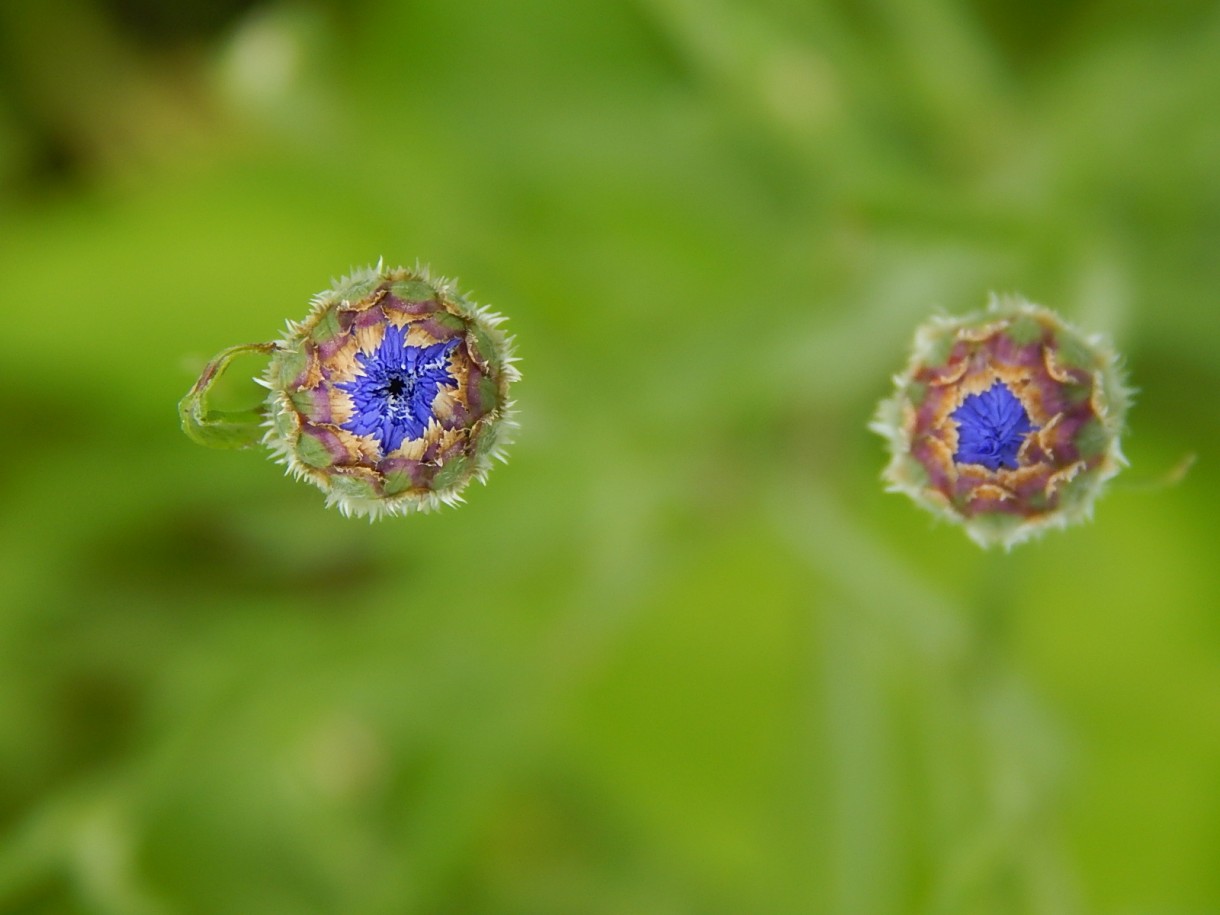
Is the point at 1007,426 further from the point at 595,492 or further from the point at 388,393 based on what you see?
the point at 595,492

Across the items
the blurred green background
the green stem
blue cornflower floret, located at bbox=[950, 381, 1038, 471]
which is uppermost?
the blurred green background

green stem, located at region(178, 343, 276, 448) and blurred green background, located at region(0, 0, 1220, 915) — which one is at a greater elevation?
blurred green background, located at region(0, 0, 1220, 915)

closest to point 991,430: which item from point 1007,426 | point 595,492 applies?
point 1007,426

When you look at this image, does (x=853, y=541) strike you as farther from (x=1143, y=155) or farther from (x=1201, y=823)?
(x=1201, y=823)

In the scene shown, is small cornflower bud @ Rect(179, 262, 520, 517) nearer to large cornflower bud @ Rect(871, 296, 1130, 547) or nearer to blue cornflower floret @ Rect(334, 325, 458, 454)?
blue cornflower floret @ Rect(334, 325, 458, 454)

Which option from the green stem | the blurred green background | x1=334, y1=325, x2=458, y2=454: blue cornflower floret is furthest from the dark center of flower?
the blurred green background

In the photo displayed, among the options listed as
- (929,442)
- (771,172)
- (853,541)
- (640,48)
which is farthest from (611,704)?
(929,442)
